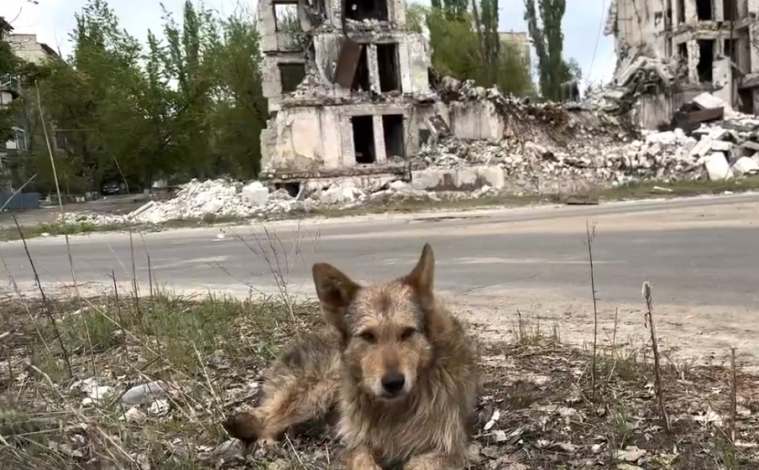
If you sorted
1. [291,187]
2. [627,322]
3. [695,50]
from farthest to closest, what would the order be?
[695,50]
[291,187]
[627,322]

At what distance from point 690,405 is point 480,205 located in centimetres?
2201

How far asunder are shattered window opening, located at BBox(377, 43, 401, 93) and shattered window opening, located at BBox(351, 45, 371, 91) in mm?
1018

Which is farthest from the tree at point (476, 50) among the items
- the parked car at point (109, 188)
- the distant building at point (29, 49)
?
the parked car at point (109, 188)

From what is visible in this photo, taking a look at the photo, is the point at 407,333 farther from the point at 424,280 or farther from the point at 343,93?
the point at 343,93

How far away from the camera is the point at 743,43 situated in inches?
1978

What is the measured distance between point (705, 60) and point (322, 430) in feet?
179

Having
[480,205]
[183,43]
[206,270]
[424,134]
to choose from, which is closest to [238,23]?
[183,43]

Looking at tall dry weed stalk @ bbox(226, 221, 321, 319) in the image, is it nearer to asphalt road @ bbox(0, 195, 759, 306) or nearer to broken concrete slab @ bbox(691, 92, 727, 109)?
asphalt road @ bbox(0, 195, 759, 306)

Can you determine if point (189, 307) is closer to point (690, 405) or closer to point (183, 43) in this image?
point (690, 405)

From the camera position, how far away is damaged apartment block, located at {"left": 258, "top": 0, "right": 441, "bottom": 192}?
35.8m

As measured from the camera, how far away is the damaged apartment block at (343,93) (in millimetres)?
35750

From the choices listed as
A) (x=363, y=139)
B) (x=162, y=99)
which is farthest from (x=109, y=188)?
(x=363, y=139)

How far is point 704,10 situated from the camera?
5216 centimetres

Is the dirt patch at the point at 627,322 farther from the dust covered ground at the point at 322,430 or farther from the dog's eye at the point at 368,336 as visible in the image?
the dog's eye at the point at 368,336
